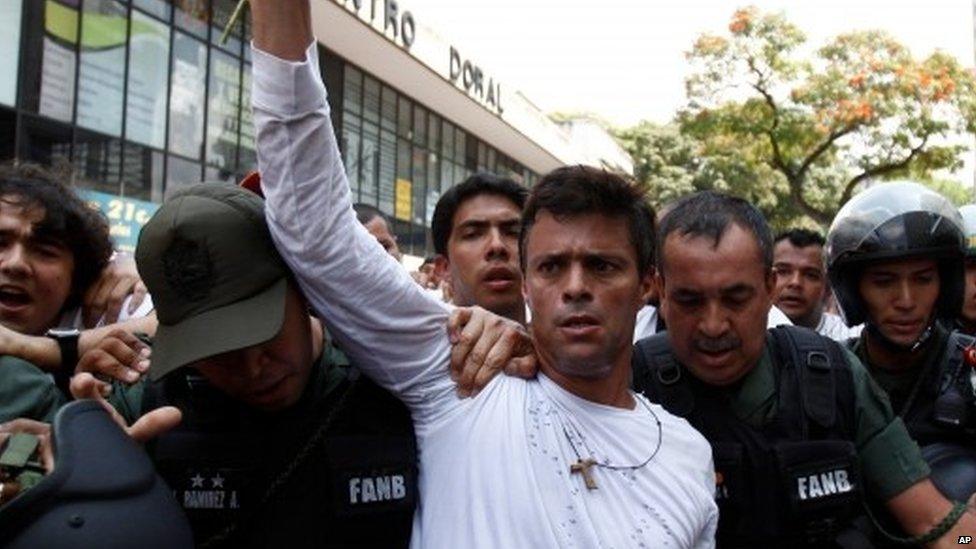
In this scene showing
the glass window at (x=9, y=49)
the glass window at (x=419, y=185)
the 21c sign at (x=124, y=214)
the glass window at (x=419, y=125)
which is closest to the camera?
the glass window at (x=9, y=49)

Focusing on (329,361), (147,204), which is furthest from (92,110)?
(329,361)

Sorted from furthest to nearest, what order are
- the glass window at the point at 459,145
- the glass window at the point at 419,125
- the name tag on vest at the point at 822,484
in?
the glass window at the point at 459,145
the glass window at the point at 419,125
the name tag on vest at the point at 822,484

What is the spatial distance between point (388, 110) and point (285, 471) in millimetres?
18133

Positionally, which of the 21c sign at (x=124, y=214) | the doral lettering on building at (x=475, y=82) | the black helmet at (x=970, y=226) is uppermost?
the doral lettering on building at (x=475, y=82)

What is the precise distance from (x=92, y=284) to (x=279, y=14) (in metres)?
1.24

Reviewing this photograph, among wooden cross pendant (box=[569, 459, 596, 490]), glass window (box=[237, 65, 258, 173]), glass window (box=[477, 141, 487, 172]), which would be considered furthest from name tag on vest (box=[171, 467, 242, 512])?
glass window (box=[477, 141, 487, 172])

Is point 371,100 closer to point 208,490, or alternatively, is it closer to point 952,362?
point 952,362

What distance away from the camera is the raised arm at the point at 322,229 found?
178cm

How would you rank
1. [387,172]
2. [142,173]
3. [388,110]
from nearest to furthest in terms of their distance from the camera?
[142,173], [388,110], [387,172]

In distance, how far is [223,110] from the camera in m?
14.9

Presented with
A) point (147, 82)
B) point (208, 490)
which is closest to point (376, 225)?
point (208, 490)

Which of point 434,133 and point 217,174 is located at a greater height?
point 434,133

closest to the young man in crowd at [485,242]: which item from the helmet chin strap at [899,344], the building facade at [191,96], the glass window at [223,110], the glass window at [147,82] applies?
the helmet chin strap at [899,344]

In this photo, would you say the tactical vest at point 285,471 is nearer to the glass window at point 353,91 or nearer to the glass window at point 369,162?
the glass window at point 353,91
